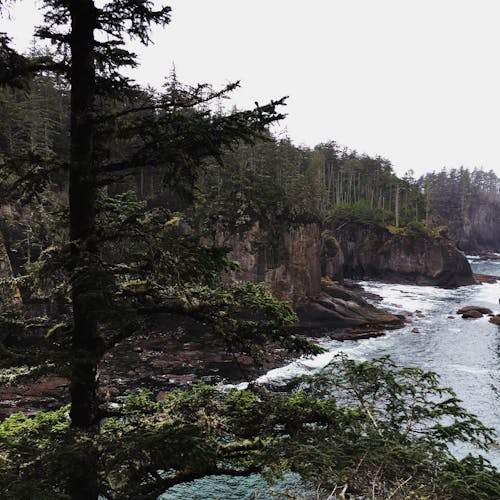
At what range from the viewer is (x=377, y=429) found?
22.3ft

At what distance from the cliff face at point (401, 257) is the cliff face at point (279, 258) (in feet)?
87.3

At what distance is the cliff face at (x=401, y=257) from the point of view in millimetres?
62781

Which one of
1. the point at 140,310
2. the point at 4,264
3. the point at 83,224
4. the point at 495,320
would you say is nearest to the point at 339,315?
the point at 495,320

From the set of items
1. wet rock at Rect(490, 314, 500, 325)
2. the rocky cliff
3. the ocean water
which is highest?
the rocky cliff

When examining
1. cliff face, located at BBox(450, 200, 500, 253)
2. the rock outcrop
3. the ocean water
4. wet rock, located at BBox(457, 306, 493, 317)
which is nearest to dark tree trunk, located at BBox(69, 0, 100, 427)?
the ocean water

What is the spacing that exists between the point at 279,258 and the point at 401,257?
106 ft

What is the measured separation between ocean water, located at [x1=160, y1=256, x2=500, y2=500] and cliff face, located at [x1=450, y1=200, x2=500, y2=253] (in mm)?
51863

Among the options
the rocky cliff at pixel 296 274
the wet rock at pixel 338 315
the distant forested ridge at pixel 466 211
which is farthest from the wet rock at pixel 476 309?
the distant forested ridge at pixel 466 211

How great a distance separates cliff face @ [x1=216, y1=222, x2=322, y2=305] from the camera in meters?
39.8

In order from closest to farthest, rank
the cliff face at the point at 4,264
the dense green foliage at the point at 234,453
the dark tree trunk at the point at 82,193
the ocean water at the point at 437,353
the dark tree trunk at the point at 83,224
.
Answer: the dense green foliage at the point at 234,453 → the dark tree trunk at the point at 83,224 → the dark tree trunk at the point at 82,193 → the ocean water at the point at 437,353 → the cliff face at the point at 4,264

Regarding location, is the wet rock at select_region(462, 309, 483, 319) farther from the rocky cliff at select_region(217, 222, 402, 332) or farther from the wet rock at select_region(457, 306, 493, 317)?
the rocky cliff at select_region(217, 222, 402, 332)

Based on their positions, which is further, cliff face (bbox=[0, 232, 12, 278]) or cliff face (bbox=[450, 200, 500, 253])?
cliff face (bbox=[450, 200, 500, 253])

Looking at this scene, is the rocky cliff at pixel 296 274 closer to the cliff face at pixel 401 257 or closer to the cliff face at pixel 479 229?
the cliff face at pixel 401 257

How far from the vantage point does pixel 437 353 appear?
3106 cm
